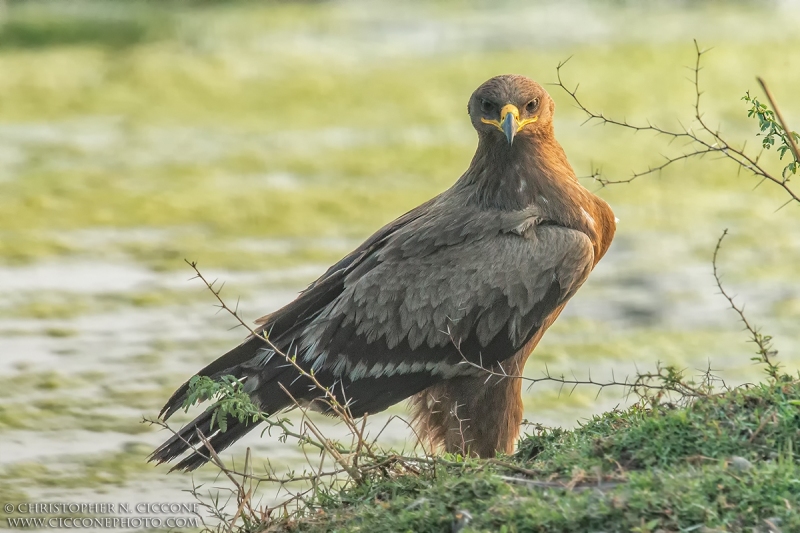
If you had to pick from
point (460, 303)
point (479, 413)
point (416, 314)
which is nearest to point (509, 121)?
point (460, 303)

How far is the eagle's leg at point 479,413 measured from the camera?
17.9ft

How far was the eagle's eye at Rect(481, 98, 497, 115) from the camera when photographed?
18.4ft

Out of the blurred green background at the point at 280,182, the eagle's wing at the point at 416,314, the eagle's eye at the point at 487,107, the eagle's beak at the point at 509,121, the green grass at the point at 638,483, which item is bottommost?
the green grass at the point at 638,483

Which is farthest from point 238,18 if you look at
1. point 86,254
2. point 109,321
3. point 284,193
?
point 109,321

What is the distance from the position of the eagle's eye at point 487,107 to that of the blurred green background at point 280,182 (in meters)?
1.57

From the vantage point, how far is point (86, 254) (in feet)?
32.6

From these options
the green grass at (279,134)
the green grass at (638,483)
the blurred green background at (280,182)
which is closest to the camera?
the green grass at (638,483)

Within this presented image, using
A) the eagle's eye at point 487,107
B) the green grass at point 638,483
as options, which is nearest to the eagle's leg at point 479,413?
the green grass at point 638,483

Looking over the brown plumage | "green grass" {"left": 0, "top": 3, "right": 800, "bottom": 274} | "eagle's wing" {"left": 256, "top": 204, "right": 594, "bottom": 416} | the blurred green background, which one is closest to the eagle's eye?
the brown plumage

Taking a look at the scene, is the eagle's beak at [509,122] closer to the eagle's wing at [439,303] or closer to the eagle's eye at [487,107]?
the eagle's eye at [487,107]

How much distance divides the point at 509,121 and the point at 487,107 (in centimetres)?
21

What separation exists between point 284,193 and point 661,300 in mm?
3686

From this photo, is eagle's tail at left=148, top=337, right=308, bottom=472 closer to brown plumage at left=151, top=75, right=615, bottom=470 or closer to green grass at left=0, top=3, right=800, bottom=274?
brown plumage at left=151, top=75, right=615, bottom=470

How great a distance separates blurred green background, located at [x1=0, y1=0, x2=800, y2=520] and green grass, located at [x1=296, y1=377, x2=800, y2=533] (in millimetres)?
1871
